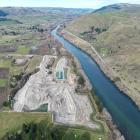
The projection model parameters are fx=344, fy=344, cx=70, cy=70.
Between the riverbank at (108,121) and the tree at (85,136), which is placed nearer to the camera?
the tree at (85,136)

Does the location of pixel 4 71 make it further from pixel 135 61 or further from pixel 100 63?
pixel 135 61

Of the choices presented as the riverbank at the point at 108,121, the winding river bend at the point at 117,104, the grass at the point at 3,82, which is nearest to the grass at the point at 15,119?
the riverbank at the point at 108,121

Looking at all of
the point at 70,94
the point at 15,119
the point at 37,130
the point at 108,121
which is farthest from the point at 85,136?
the point at 70,94

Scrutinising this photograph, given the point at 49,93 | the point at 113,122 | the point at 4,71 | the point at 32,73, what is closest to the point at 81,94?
the point at 49,93

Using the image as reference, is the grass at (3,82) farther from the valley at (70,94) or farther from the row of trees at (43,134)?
the row of trees at (43,134)

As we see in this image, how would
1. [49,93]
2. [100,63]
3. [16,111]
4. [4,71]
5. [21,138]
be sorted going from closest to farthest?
[21,138], [16,111], [49,93], [4,71], [100,63]

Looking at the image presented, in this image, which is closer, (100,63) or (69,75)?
(69,75)

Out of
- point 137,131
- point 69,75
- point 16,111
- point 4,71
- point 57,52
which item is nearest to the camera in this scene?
point 137,131

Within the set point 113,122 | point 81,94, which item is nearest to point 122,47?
point 81,94
